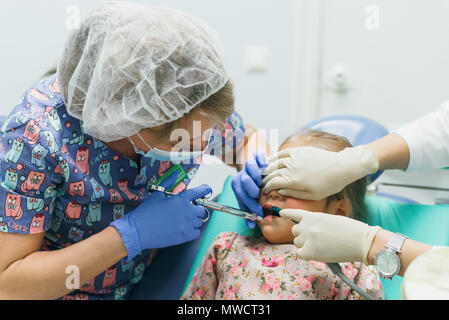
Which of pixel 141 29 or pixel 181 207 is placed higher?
pixel 141 29

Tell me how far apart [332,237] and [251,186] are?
36 cm

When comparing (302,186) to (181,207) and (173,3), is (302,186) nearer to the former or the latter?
(181,207)

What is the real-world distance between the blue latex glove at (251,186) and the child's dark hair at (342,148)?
15cm

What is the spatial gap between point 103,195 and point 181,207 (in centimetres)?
23

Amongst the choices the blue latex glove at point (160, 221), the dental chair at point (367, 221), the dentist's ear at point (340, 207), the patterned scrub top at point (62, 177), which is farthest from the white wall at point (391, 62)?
the patterned scrub top at point (62, 177)

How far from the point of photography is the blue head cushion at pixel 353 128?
5.41ft

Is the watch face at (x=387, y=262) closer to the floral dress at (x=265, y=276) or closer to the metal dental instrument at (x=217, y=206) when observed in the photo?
the floral dress at (x=265, y=276)

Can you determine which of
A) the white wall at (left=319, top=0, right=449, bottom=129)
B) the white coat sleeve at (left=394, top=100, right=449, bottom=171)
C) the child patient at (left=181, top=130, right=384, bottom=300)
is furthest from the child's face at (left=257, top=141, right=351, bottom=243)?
the white wall at (left=319, top=0, right=449, bottom=129)

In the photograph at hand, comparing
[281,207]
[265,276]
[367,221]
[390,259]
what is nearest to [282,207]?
[281,207]

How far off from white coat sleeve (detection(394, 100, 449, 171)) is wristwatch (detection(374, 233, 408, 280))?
0.44m

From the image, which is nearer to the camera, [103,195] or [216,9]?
[103,195]

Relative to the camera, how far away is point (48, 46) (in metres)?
1.85

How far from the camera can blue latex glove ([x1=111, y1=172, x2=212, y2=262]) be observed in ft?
4.00
